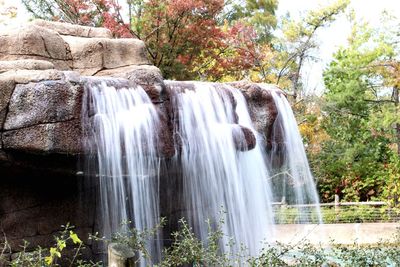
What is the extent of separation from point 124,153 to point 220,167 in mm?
1540

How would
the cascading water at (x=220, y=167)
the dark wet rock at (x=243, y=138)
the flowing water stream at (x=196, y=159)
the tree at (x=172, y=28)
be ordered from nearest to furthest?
Answer: the flowing water stream at (x=196, y=159)
the cascading water at (x=220, y=167)
the dark wet rock at (x=243, y=138)
the tree at (x=172, y=28)

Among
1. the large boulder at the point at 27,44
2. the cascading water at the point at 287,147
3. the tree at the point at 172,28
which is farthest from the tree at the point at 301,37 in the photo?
the large boulder at the point at 27,44

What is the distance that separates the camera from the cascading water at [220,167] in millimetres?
6688

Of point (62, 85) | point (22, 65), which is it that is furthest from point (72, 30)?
point (62, 85)

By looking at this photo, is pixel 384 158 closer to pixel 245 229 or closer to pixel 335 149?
pixel 335 149

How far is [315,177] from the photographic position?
17.4 metres

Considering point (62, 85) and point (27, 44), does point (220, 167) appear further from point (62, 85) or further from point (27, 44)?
point (27, 44)

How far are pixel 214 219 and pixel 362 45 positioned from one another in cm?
1330

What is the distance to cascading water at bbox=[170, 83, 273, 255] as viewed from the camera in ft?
21.9

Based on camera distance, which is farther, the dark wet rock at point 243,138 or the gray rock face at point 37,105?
the dark wet rock at point 243,138

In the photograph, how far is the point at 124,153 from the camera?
5.77 m

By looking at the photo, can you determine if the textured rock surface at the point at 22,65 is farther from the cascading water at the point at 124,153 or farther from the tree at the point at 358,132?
the tree at the point at 358,132

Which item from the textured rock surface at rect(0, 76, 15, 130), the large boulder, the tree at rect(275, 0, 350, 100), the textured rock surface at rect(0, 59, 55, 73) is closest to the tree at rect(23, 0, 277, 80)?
the tree at rect(275, 0, 350, 100)

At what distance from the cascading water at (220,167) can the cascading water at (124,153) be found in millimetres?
612
